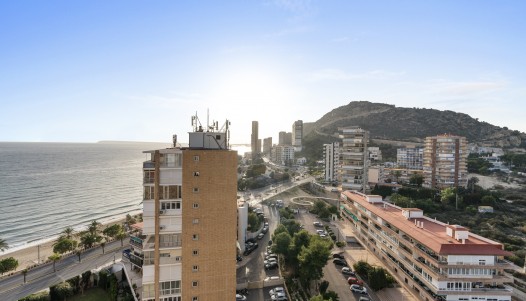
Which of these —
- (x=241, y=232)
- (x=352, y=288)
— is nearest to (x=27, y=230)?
(x=241, y=232)

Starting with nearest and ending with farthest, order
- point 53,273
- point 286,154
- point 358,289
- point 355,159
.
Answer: point 358,289, point 53,273, point 355,159, point 286,154

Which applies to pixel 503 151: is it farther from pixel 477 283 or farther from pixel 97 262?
pixel 97 262

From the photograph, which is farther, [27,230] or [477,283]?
[27,230]

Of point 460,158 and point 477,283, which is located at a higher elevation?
point 460,158

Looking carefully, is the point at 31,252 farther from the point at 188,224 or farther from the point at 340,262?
the point at 340,262

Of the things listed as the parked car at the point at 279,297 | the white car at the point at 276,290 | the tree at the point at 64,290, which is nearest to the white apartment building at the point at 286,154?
the white car at the point at 276,290

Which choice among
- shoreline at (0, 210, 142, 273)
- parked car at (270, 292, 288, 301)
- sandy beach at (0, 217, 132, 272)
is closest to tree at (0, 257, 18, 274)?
shoreline at (0, 210, 142, 273)

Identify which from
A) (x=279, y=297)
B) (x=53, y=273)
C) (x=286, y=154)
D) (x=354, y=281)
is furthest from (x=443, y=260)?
(x=286, y=154)

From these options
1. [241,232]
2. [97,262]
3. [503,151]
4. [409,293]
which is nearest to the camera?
[409,293]
